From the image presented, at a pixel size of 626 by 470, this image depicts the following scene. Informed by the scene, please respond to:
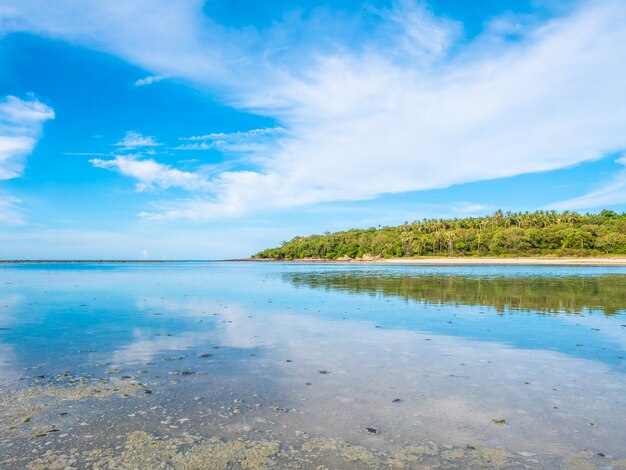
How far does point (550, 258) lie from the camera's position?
161625mm

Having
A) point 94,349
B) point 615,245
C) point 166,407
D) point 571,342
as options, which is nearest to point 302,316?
point 94,349

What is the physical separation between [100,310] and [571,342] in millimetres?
24279

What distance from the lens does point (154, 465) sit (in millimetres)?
6180

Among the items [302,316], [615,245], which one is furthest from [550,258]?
[302,316]

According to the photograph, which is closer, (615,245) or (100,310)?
(100,310)

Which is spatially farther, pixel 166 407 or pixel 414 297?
pixel 414 297

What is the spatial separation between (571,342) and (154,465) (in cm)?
1451

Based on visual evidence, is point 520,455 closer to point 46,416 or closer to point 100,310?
point 46,416

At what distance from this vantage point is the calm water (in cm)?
659

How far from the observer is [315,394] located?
30.9ft

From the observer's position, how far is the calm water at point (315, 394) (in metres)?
6.59

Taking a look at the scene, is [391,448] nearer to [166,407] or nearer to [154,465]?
[154,465]

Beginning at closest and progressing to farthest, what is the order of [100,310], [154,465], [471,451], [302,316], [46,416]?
1. [154,465]
2. [471,451]
3. [46,416]
4. [302,316]
5. [100,310]

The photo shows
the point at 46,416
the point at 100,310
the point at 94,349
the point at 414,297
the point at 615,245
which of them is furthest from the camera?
the point at 615,245
